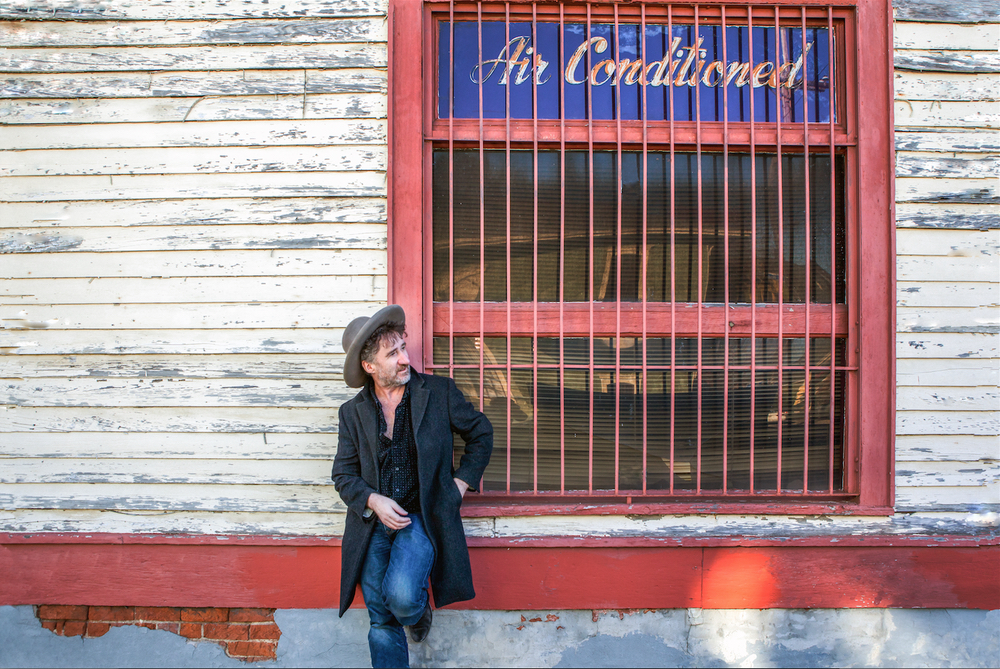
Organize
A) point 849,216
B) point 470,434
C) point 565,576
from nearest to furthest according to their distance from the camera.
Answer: point 470,434
point 565,576
point 849,216

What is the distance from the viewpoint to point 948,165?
124 inches

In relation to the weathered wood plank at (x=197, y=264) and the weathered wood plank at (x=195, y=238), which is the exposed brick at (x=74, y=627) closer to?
the weathered wood plank at (x=197, y=264)

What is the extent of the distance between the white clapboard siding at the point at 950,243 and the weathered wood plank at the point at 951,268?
0.06 feet

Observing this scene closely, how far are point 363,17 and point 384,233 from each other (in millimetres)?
1096

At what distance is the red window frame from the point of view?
10.2 feet

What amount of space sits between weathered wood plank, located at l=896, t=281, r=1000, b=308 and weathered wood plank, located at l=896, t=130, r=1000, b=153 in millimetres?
672

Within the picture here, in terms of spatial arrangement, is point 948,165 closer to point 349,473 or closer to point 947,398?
point 947,398

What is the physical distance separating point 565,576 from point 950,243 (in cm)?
252

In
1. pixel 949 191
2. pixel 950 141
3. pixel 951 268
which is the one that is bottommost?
pixel 951 268

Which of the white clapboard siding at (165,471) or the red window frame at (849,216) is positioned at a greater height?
the red window frame at (849,216)

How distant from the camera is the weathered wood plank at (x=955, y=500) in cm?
315

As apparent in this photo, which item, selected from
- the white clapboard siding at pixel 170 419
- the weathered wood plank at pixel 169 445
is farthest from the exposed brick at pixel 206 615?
the white clapboard siding at pixel 170 419

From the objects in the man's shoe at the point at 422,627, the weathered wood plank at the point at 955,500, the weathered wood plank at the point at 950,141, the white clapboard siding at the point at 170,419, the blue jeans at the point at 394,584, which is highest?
the weathered wood plank at the point at 950,141

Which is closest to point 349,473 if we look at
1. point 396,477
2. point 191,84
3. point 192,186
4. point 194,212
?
point 396,477
